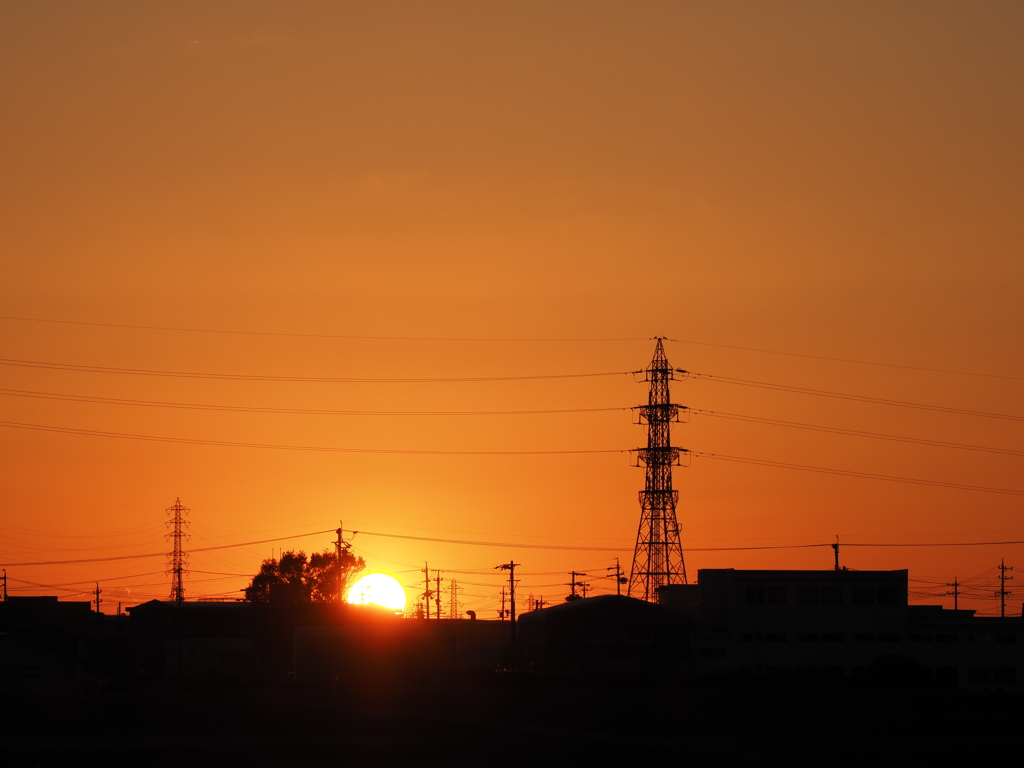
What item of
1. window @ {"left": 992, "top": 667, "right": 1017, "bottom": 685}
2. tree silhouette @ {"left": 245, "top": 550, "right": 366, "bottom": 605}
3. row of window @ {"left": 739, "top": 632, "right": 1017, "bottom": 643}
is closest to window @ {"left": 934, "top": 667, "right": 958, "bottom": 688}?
row of window @ {"left": 739, "top": 632, "right": 1017, "bottom": 643}

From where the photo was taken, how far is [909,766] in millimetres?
37812

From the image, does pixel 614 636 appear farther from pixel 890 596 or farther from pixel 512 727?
pixel 512 727

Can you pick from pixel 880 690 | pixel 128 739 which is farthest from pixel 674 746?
pixel 880 690

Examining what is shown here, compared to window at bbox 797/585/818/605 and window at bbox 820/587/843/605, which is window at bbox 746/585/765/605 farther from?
window at bbox 820/587/843/605

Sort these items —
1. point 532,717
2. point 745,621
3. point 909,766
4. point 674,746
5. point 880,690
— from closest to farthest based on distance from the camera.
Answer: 1. point 909,766
2. point 674,746
3. point 532,717
4. point 880,690
5. point 745,621

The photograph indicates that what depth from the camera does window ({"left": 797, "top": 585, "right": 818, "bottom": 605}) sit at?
86.2 meters

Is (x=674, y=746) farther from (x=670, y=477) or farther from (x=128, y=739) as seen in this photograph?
(x=670, y=477)

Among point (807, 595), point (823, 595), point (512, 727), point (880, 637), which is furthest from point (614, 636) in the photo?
point (512, 727)

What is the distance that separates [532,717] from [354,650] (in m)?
31.8

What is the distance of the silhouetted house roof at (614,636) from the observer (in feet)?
266

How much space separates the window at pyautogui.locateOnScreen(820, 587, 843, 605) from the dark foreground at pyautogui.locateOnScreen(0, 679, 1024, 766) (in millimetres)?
24018

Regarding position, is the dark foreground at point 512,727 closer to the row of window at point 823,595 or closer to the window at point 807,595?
the row of window at point 823,595

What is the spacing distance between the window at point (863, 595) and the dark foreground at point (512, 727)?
80.3 ft

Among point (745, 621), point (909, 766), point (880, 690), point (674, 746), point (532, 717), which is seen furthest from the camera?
point (745, 621)
